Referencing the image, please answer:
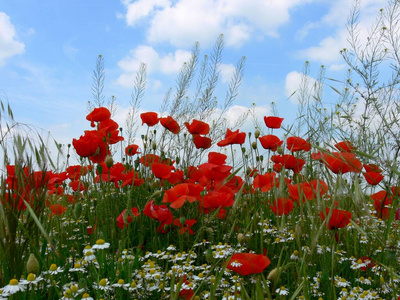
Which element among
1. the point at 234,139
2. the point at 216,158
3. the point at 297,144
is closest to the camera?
the point at 297,144

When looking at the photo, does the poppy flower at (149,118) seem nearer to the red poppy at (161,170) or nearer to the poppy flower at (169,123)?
the poppy flower at (169,123)

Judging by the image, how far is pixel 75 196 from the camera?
297 cm

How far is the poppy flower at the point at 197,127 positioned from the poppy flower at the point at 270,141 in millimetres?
346

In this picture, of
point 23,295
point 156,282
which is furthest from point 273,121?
point 23,295

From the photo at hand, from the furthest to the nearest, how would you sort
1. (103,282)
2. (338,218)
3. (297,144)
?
(297,144) → (338,218) → (103,282)

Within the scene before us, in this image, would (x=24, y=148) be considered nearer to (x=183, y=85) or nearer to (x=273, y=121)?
(x=273, y=121)

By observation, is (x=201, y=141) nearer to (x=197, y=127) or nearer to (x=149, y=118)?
(x=197, y=127)

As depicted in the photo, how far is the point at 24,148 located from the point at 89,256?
1.44 feet

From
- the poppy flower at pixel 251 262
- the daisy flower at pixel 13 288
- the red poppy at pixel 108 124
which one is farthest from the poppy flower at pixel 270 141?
the daisy flower at pixel 13 288

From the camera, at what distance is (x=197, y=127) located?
2.55 metres

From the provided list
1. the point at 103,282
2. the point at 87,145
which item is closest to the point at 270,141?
the point at 87,145

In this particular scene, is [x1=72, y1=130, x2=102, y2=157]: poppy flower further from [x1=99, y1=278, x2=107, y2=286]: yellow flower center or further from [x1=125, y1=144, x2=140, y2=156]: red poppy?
[x1=99, y1=278, x2=107, y2=286]: yellow flower center

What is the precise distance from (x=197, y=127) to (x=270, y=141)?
0.45m

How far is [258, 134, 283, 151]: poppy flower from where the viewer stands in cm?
242
